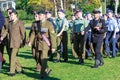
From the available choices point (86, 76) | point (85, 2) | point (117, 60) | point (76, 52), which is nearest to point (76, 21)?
point (76, 52)

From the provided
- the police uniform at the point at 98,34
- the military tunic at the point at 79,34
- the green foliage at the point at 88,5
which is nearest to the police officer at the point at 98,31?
the police uniform at the point at 98,34

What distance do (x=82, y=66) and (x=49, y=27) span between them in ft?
9.42

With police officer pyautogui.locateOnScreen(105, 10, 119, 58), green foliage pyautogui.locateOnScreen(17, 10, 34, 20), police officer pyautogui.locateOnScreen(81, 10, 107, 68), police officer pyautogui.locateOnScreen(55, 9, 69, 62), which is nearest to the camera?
police officer pyautogui.locateOnScreen(81, 10, 107, 68)

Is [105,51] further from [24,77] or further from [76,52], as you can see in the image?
[24,77]

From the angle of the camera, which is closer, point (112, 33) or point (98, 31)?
point (98, 31)

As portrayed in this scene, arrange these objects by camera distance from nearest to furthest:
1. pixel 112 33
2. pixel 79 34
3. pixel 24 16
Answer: pixel 79 34, pixel 112 33, pixel 24 16

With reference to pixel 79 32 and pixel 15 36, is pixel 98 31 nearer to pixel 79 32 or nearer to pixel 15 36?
pixel 79 32

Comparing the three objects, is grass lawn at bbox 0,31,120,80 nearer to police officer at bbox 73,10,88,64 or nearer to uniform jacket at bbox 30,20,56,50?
police officer at bbox 73,10,88,64

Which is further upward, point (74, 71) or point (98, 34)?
point (98, 34)

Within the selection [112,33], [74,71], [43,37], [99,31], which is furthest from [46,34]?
[112,33]

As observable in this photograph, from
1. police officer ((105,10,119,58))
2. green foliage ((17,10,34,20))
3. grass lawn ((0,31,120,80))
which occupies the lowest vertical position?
green foliage ((17,10,34,20))

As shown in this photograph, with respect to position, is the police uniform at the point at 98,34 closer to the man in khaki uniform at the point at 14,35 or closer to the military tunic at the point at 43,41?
the military tunic at the point at 43,41

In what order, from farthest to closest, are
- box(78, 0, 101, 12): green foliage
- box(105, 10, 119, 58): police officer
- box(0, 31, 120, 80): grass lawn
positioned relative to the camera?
box(78, 0, 101, 12): green foliage, box(105, 10, 119, 58): police officer, box(0, 31, 120, 80): grass lawn

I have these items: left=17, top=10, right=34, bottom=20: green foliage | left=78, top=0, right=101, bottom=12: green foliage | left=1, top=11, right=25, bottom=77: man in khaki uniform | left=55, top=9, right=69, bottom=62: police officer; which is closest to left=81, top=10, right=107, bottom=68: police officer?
left=55, top=9, right=69, bottom=62: police officer
